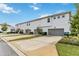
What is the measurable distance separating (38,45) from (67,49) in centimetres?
110

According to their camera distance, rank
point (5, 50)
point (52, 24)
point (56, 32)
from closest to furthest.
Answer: point (5, 50) → point (56, 32) → point (52, 24)

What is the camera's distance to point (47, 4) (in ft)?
21.7

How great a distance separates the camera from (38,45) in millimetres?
6973

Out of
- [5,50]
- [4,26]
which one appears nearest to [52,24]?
[4,26]

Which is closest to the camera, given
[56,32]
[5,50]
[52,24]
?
[5,50]

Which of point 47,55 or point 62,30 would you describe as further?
point 62,30

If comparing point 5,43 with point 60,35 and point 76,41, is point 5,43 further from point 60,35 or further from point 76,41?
point 76,41

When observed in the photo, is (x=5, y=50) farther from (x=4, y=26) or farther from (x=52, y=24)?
(x=52, y=24)

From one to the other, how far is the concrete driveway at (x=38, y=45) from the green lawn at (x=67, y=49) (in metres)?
0.19

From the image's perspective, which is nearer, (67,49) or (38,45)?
(67,49)

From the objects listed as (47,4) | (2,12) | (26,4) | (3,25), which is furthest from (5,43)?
(47,4)

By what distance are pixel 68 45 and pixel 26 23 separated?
5.93ft

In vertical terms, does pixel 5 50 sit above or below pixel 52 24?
below

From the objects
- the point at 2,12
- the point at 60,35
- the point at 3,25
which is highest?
the point at 2,12
